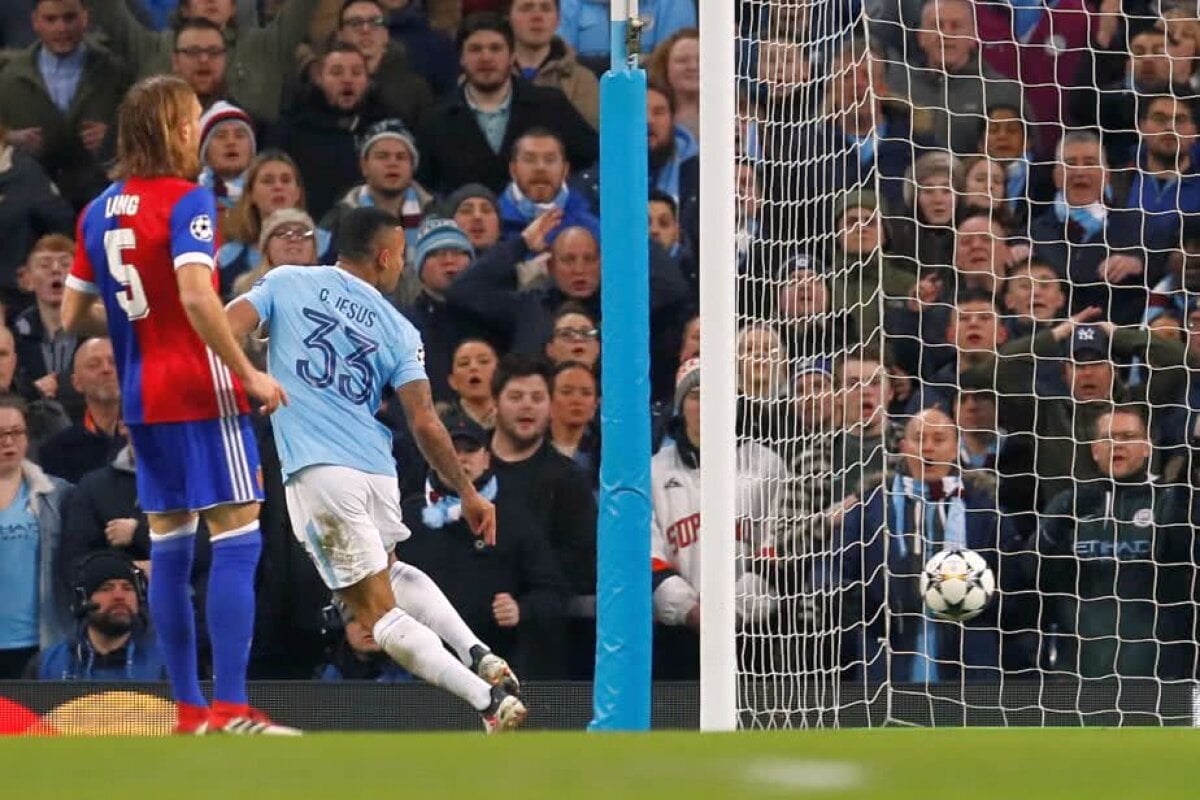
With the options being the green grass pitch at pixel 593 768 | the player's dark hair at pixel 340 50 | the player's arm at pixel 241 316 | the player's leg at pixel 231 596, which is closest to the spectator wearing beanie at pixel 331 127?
the player's dark hair at pixel 340 50

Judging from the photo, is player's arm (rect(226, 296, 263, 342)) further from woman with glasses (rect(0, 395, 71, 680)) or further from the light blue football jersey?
woman with glasses (rect(0, 395, 71, 680))

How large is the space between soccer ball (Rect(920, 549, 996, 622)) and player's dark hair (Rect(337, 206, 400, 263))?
1.92 metres

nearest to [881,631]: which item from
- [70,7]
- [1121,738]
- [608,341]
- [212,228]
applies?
[608,341]

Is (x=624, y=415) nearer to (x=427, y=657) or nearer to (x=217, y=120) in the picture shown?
(x=427, y=657)

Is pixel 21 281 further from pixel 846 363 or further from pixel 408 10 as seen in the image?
pixel 846 363

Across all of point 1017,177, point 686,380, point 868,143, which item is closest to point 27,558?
point 686,380

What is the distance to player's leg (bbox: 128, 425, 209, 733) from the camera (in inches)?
196

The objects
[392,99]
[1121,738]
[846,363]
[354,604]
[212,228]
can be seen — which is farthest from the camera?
[392,99]

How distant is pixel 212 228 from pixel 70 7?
2.87m

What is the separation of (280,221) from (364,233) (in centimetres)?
161

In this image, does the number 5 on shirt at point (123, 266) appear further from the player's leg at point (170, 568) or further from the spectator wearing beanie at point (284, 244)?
the spectator wearing beanie at point (284, 244)

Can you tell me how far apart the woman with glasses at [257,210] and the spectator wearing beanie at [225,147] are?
65 millimetres

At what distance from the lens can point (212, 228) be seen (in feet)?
16.1

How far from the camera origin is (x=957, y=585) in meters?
6.19
